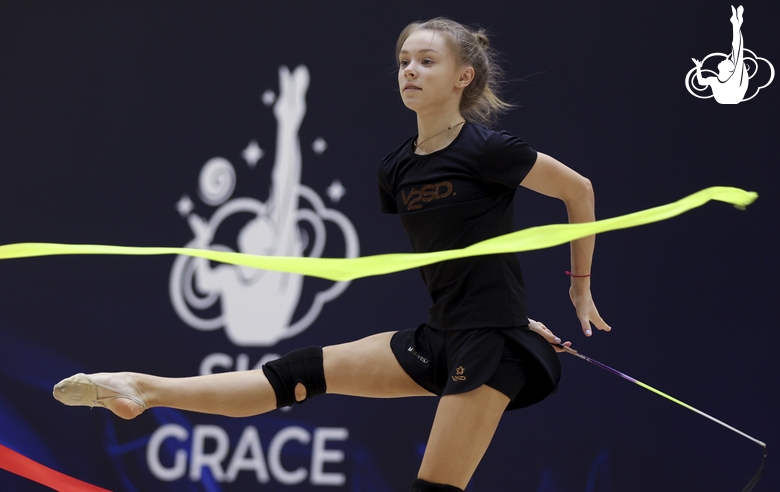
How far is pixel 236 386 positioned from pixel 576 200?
3.22ft

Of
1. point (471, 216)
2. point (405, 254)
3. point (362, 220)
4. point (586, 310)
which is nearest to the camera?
point (405, 254)

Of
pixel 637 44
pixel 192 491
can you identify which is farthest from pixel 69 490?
pixel 637 44

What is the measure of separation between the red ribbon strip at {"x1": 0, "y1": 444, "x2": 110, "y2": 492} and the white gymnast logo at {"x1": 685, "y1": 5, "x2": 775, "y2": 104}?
2.63 meters

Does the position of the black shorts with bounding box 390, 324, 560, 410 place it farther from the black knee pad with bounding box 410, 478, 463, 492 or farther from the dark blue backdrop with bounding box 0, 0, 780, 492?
the dark blue backdrop with bounding box 0, 0, 780, 492

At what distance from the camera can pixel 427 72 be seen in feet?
6.89

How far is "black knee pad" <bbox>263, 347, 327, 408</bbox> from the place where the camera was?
2.03 metres

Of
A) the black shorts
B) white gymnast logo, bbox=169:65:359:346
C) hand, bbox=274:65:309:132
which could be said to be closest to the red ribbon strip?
white gymnast logo, bbox=169:65:359:346

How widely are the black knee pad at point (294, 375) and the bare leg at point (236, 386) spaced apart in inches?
0.5

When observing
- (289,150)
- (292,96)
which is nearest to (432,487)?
(289,150)

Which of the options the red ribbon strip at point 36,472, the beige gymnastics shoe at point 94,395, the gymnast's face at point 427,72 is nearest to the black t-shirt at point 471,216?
the gymnast's face at point 427,72

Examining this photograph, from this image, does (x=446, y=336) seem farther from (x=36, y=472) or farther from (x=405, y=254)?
(x=36, y=472)

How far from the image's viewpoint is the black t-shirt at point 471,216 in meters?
1.98

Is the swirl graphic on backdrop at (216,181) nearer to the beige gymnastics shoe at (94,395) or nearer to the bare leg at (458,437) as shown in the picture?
the beige gymnastics shoe at (94,395)

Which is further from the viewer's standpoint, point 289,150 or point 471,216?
point 289,150
